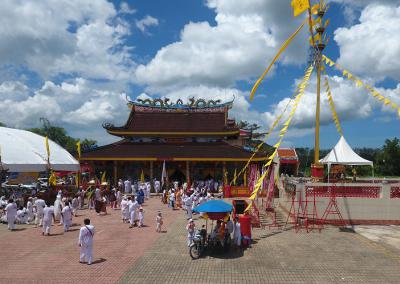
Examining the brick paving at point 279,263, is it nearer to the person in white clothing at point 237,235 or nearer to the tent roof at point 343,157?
the person in white clothing at point 237,235

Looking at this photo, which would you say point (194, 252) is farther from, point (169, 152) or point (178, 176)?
point (178, 176)

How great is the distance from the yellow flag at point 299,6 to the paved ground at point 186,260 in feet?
36.2

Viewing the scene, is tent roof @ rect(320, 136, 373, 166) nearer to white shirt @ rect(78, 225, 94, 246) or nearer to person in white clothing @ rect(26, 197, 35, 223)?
white shirt @ rect(78, 225, 94, 246)

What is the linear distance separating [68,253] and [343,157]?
18.3 metres

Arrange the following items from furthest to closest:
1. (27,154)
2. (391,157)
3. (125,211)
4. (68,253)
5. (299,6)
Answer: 1. (391,157)
2. (27,154)
3. (125,211)
4. (299,6)
5. (68,253)

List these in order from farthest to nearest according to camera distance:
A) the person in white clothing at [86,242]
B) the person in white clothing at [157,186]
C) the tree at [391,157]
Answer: the tree at [391,157], the person in white clothing at [157,186], the person in white clothing at [86,242]

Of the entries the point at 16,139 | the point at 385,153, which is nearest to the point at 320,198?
the point at 16,139

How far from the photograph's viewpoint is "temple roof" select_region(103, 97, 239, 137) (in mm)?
36062

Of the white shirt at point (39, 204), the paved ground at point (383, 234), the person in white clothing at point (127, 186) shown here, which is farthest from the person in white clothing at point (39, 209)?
the paved ground at point (383, 234)

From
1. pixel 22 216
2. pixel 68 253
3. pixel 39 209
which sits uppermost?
pixel 39 209

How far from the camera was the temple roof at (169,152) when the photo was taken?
32531mm

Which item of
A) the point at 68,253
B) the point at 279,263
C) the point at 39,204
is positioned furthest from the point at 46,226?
the point at 279,263

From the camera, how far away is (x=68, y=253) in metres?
12.8

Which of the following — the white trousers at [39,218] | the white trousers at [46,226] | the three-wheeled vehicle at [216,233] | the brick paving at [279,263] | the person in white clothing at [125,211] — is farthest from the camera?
the person in white clothing at [125,211]
